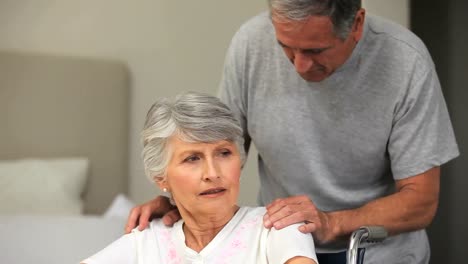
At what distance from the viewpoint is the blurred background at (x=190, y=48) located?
128 inches

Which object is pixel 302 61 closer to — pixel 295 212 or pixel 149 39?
pixel 295 212

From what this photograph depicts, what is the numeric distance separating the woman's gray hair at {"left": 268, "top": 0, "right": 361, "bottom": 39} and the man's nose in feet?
0.29

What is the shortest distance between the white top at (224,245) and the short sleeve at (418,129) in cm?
43

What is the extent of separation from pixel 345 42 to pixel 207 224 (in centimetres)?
57

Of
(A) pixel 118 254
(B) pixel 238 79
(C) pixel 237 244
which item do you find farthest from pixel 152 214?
(B) pixel 238 79

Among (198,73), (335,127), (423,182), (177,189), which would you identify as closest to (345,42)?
(335,127)

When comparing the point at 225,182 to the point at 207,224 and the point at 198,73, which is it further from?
the point at 198,73

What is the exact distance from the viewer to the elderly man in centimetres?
191

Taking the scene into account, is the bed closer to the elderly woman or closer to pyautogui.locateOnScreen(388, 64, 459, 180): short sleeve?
the elderly woman

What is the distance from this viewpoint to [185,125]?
1.78 m

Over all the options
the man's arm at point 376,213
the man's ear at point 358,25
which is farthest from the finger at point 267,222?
the man's ear at point 358,25

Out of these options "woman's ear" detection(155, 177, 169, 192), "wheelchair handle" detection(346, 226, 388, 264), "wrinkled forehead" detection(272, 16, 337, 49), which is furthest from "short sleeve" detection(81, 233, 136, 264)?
"wrinkled forehead" detection(272, 16, 337, 49)

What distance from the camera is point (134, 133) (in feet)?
10.9

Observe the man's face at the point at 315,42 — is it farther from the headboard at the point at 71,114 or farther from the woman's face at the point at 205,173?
the headboard at the point at 71,114
